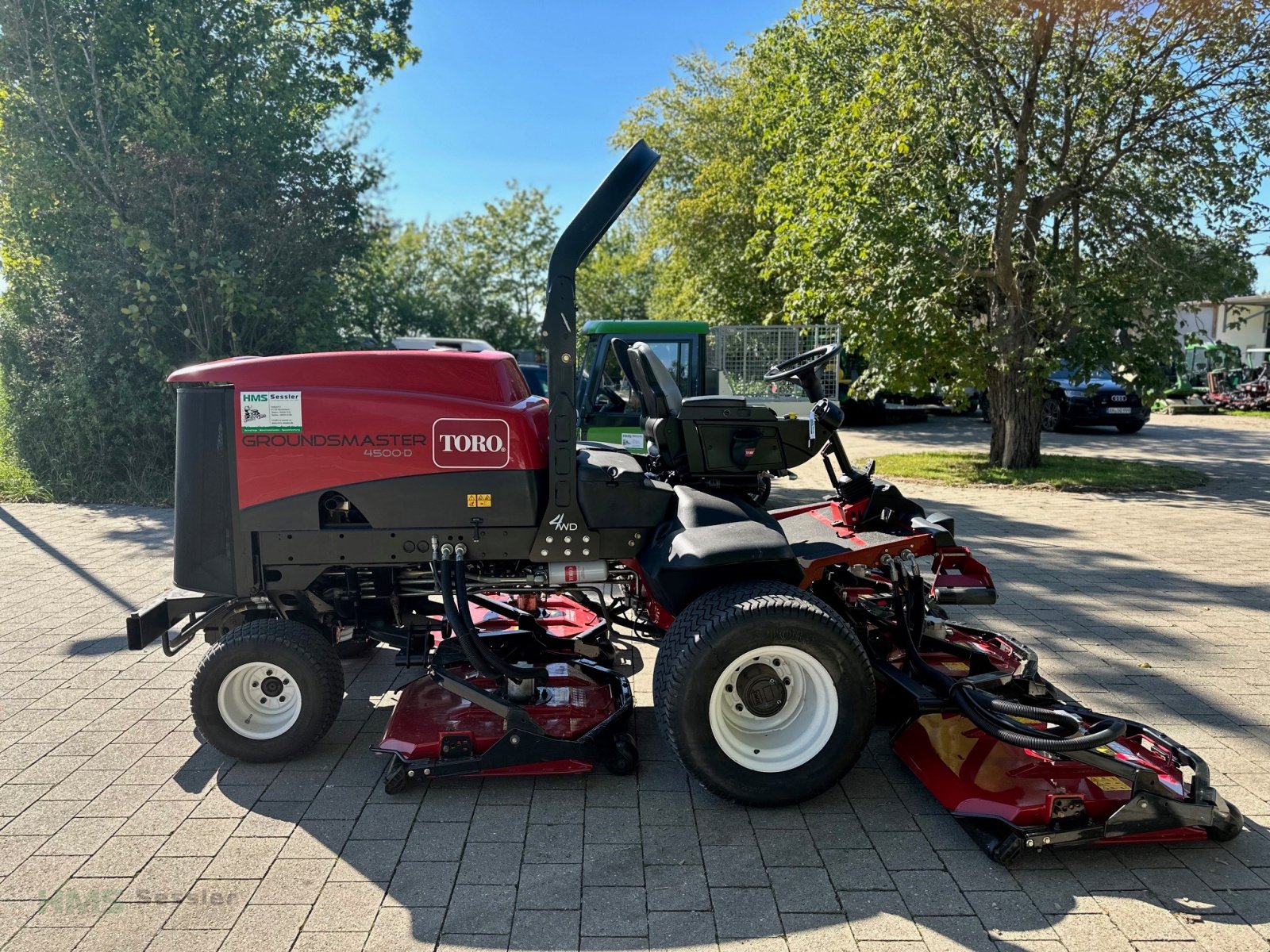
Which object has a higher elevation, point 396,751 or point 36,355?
point 36,355

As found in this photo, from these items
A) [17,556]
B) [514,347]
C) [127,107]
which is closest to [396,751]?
[17,556]

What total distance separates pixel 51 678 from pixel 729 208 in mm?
18825

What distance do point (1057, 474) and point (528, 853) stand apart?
1114 cm

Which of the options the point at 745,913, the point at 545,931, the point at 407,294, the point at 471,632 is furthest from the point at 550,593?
the point at 407,294

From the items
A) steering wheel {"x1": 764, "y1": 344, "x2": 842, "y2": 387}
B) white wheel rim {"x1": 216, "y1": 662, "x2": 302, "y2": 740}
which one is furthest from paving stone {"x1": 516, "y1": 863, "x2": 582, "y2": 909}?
steering wheel {"x1": 764, "y1": 344, "x2": 842, "y2": 387}

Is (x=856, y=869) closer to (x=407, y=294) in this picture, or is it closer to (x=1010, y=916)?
(x=1010, y=916)

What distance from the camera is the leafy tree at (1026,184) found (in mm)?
10516

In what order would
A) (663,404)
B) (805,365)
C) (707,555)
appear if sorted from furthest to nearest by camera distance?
(805,365) → (663,404) → (707,555)

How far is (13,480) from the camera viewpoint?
10.3m

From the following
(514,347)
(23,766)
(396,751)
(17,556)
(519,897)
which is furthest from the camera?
(514,347)

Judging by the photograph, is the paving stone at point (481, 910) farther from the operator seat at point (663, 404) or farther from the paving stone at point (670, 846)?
the operator seat at point (663, 404)

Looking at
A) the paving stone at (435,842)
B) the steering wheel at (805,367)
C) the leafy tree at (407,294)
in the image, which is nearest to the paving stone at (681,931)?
the paving stone at (435,842)

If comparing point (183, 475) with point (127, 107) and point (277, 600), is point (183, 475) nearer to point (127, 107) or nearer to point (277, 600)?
point (277, 600)

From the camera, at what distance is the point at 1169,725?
156 inches
